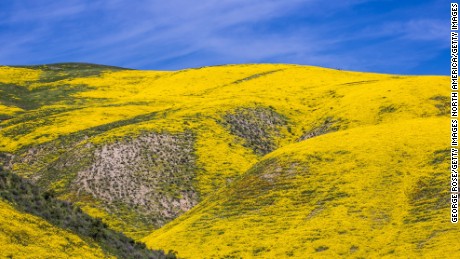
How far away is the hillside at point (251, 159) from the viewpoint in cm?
5416

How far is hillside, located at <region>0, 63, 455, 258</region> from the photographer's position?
54.2m

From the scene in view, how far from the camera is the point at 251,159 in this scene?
92562mm

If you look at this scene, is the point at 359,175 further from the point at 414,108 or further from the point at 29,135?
the point at 29,135

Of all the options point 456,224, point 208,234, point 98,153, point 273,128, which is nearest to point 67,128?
point 98,153

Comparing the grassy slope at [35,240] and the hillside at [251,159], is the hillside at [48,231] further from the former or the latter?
the hillside at [251,159]

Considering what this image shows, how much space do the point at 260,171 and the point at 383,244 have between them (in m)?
21.3

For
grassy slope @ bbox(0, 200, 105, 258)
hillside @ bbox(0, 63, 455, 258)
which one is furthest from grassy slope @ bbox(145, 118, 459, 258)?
grassy slope @ bbox(0, 200, 105, 258)

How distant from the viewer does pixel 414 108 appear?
91938mm

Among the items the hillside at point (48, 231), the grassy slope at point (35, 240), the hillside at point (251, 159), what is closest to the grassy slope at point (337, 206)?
the hillside at point (251, 159)

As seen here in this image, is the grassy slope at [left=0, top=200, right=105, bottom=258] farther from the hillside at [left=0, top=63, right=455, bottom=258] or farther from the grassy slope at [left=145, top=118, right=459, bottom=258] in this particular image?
the hillside at [left=0, top=63, right=455, bottom=258]

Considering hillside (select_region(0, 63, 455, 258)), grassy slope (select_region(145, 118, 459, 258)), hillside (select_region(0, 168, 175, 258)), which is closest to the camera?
hillside (select_region(0, 168, 175, 258))

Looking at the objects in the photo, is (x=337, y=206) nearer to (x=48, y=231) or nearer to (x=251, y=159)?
(x=48, y=231)

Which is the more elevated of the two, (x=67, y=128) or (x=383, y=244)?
(x=67, y=128)

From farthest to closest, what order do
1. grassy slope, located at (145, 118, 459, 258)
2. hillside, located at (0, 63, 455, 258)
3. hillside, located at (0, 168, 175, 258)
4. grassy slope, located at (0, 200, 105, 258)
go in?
hillside, located at (0, 63, 455, 258), grassy slope, located at (145, 118, 459, 258), hillside, located at (0, 168, 175, 258), grassy slope, located at (0, 200, 105, 258)
